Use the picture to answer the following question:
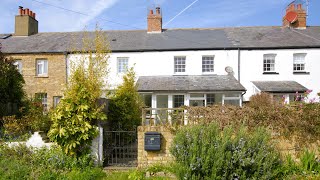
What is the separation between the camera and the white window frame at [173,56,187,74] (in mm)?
20406

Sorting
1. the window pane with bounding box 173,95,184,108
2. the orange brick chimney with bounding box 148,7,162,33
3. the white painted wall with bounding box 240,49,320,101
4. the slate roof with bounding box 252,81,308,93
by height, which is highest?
the orange brick chimney with bounding box 148,7,162,33

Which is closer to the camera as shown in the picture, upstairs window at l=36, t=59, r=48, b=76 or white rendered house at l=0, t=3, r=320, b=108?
white rendered house at l=0, t=3, r=320, b=108

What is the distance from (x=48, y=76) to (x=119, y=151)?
14.5 meters

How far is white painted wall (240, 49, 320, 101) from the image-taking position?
19.5m

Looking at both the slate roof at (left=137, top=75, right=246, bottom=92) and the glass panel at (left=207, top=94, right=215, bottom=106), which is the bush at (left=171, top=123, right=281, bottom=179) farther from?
the glass panel at (left=207, top=94, right=215, bottom=106)

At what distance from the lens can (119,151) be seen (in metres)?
9.16

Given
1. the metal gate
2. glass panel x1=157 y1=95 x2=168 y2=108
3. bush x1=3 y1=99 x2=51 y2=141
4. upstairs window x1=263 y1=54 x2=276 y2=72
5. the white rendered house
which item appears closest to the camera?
the metal gate

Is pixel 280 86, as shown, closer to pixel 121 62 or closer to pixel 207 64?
pixel 207 64

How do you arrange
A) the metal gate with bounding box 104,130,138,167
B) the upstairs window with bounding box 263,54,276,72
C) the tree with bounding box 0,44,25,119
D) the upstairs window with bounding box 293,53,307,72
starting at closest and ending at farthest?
the metal gate with bounding box 104,130,138,167 → the tree with bounding box 0,44,25,119 → the upstairs window with bounding box 293,53,307,72 → the upstairs window with bounding box 263,54,276,72

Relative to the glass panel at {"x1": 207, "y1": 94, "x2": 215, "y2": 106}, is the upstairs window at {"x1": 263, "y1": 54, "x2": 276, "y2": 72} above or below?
above

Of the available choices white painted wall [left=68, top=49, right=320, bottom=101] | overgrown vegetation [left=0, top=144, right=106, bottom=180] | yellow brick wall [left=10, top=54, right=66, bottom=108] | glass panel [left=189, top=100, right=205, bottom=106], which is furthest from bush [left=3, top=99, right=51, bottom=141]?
glass panel [left=189, top=100, right=205, bottom=106]

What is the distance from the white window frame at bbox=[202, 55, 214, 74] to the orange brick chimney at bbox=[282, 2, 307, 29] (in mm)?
8610

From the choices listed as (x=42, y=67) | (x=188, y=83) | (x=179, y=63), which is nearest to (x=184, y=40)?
(x=179, y=63)

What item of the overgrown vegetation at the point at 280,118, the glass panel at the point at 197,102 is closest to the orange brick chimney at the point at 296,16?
the glass panel at the point at 197,102
